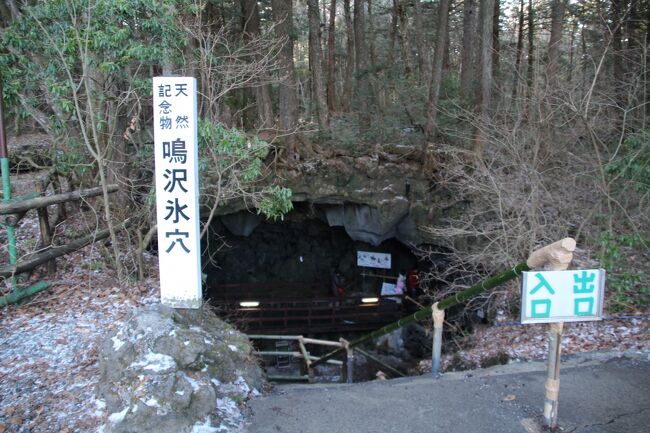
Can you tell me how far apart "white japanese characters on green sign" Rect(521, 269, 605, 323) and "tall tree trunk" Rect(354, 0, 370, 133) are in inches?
A: 534

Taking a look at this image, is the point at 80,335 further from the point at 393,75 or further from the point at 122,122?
the point at 393,75

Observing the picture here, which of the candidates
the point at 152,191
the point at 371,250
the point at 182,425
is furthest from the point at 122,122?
the point at 371,250

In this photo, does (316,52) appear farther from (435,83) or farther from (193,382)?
(193,382)

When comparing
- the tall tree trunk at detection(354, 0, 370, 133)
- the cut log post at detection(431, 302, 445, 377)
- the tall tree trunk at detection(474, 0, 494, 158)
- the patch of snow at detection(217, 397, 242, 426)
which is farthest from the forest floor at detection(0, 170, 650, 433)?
the tall tree trunk at detection(354, 0, 370, 133)

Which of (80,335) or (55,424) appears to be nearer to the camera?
(55,424)

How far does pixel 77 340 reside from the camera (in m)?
5.39

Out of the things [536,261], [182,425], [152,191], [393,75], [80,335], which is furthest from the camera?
[393,75]

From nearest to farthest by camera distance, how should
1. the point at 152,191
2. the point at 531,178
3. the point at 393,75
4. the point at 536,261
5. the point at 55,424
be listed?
the point at 536,261, the point at 55,424, the point at 152,191, the point at 531,178, the point at 393,75

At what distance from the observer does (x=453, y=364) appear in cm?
734

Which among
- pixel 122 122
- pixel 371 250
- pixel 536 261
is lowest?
pixel 371 250

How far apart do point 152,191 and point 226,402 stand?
399 centimetres

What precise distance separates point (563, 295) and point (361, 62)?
1699 cm

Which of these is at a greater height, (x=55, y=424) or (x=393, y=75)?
(x=393, y=75)

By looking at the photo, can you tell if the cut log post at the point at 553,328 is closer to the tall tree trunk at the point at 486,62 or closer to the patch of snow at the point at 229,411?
the patch of snow at the point at 229,411
